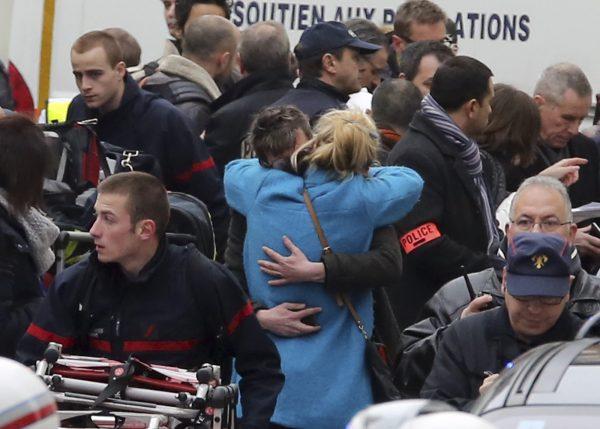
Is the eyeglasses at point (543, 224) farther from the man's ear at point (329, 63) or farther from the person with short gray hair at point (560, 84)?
the person with short gray hair at point (560, 84)

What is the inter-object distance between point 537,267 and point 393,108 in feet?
9.85

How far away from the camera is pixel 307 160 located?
22.8ft

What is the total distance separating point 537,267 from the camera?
5824mm

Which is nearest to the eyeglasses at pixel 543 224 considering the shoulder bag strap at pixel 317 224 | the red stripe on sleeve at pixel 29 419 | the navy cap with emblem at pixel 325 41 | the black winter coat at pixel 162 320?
the shoulder bag strap at pixel 317 224

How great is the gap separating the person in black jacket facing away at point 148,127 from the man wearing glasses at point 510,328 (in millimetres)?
2774

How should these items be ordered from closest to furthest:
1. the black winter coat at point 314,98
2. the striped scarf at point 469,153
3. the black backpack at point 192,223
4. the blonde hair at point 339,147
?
1. the blonde hair at point 339,147
2. the black backpack at point 192,223
3. the striped scarf at point 469,153
4. the black winter coat at point 314,98

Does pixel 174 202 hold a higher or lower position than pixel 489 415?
lower

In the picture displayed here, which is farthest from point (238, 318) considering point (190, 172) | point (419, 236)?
point (190, 172)

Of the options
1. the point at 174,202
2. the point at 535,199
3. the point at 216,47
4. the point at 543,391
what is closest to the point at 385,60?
the point at 216,47

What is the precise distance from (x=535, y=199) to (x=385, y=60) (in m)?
4.40

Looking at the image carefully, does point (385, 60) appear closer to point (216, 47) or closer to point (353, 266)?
point (216, 47)

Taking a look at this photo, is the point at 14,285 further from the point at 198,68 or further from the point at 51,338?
the point at 198,68

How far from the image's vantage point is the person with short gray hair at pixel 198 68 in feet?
31.5

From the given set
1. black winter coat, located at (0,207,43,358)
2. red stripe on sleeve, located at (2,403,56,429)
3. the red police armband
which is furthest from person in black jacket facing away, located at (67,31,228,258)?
red stripe on sleeve, located at (2,403,56,429)
